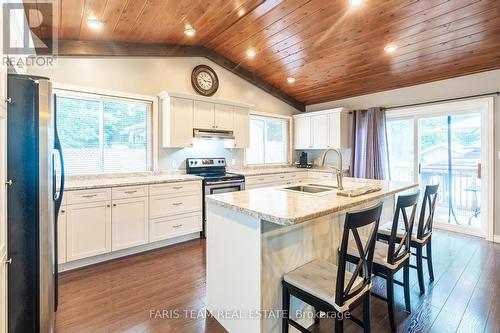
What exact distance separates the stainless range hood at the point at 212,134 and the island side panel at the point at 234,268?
2.20 meters

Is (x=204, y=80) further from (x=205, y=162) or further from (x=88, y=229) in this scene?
Answer: (x=88, y=229)

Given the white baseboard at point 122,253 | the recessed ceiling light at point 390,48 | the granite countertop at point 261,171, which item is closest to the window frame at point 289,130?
the granite countertop at point 261,171

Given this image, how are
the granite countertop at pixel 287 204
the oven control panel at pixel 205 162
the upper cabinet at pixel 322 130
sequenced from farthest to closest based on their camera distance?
the upper cabinet at pixel 322 130 < the oven control panel at pixel 205 162 < the granite countertop at pixel 287 204

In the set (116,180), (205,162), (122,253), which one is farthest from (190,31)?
(122,253)

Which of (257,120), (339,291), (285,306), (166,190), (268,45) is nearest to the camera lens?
(339,291)

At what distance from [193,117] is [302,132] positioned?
2755mm

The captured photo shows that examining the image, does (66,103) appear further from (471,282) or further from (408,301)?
(471,282)

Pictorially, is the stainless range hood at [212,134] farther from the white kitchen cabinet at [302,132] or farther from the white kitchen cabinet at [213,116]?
the white kitchen cabinet at [302,132]

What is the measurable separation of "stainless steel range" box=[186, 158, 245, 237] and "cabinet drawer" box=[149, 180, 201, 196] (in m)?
0.15

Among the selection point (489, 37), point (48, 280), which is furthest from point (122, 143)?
point (489, 37)

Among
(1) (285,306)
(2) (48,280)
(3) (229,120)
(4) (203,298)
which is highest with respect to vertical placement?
(3) (229,120)

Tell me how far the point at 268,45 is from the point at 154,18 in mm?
1723

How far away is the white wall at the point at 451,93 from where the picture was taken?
3.73 m

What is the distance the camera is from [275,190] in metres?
2.39
